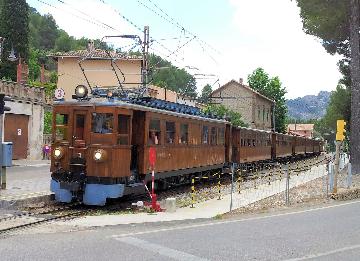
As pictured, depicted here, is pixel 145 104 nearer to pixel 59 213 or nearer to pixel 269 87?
pixel 59 213

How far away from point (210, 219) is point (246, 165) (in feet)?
56.0

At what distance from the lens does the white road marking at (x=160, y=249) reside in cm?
781

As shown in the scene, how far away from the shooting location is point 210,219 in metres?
12.5

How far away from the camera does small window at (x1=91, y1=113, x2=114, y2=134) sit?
13633 mm

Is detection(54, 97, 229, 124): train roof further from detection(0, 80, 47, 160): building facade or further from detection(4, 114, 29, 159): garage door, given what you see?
detection(4, 114, 29, 159): garage door

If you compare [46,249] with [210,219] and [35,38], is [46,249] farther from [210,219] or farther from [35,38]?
[35,38]

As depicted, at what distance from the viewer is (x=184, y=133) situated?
57.9 ft

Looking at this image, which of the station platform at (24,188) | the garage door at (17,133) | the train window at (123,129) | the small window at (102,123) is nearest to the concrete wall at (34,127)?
the garage door at (17,133)

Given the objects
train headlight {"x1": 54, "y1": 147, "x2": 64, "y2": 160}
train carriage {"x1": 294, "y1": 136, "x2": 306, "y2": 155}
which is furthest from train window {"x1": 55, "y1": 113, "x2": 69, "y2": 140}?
train carriage {"x1": 294, "y1": 136, "x2": 306, "y2": 155}

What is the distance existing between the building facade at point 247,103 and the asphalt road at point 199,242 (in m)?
55.6

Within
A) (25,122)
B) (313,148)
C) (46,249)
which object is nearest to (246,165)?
(25,122)

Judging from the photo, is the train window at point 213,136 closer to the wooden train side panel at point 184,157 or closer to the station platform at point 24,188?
the wooden train side panel at point 184,157

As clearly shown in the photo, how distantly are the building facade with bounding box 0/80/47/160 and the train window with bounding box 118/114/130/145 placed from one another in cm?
1500

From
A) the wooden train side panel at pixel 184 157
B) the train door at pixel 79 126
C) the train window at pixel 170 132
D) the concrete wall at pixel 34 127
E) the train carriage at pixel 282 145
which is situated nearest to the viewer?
the train door at pixel 79 126
